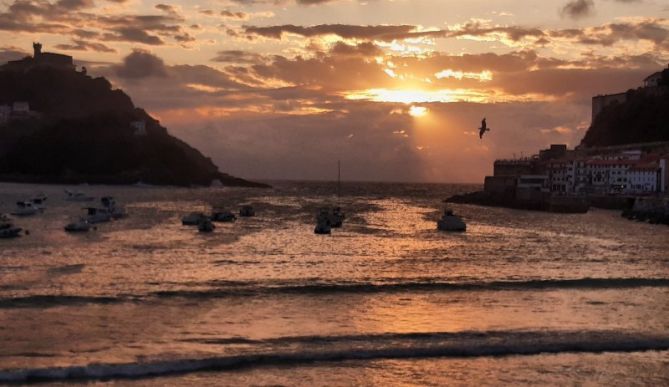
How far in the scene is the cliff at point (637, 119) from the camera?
383ft

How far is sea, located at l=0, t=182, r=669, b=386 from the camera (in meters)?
17.6

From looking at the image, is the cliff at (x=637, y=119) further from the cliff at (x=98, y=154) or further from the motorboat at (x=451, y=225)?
the cliff at (x=98, y=154)

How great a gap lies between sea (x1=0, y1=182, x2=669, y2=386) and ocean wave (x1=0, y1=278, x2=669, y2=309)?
9cm

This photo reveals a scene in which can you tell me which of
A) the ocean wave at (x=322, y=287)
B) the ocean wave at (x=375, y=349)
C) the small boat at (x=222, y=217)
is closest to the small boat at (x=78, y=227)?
the small boat at (x=222, y=217)

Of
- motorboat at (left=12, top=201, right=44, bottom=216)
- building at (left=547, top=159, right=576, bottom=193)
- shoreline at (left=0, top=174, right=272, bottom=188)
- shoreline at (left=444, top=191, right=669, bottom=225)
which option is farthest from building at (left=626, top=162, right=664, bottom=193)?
shoreline at (left=0, top=174, right=272, bottom=188)

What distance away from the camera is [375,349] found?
63.7 ft

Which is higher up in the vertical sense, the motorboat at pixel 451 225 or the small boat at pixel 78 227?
the motorboat at pixel 451 225

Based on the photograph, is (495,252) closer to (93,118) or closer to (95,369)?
(95,369)

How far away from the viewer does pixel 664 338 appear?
20.9 metres

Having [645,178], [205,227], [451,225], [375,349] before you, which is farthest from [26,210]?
[645,178]

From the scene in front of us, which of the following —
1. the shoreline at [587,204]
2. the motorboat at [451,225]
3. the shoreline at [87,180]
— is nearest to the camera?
the motorboat at [451,225]

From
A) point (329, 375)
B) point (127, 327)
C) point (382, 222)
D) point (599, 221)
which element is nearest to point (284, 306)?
point (127, 327)

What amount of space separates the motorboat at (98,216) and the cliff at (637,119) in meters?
87.0

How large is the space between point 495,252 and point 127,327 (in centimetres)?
2719
